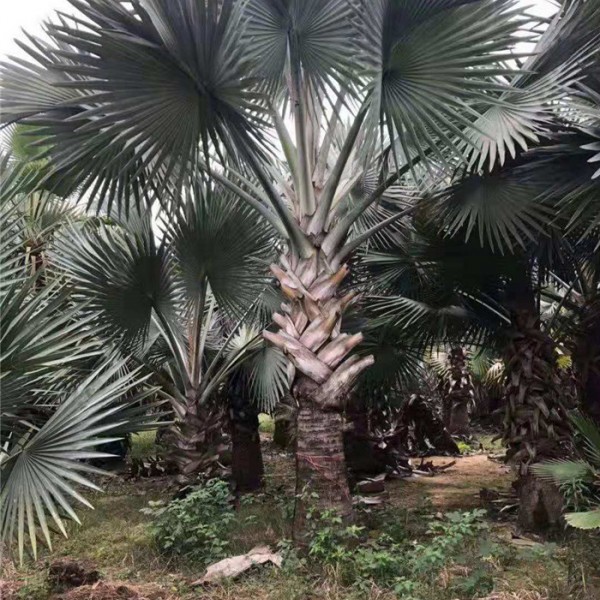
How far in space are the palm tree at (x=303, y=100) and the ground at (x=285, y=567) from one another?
754 mm

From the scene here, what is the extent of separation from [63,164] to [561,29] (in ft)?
12.5

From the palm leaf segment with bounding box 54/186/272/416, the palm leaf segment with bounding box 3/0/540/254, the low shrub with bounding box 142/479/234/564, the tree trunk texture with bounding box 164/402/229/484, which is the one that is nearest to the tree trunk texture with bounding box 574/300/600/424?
the palm leaf segment with bounding box 3/0/540/254

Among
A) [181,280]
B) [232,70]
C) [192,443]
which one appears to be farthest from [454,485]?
[232,70]

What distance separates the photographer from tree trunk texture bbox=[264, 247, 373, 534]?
15.3 ft

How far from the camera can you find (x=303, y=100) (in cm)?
490


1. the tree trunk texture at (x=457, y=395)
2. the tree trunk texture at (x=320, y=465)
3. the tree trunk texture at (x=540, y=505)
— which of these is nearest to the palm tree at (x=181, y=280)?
the tree trunk texture at (x=320, y=465)

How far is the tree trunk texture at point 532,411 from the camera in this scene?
543 centimetres

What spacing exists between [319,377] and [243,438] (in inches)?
142

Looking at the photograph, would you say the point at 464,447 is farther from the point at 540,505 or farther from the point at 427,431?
the point at 540,505

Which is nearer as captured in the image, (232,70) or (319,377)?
(232,70)

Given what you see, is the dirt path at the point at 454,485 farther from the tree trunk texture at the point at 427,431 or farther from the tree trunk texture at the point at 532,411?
the tree trunk texture at the point at 532,411

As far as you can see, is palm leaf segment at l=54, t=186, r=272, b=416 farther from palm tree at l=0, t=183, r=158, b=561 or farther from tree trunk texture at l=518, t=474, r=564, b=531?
tree trunk texture at l=518, t=474, r=564, b=531

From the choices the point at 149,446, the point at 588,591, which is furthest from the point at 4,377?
the point at 149,446

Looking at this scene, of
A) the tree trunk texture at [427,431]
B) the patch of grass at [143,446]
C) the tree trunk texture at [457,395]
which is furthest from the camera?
the tree trunk texture at [457,395]
